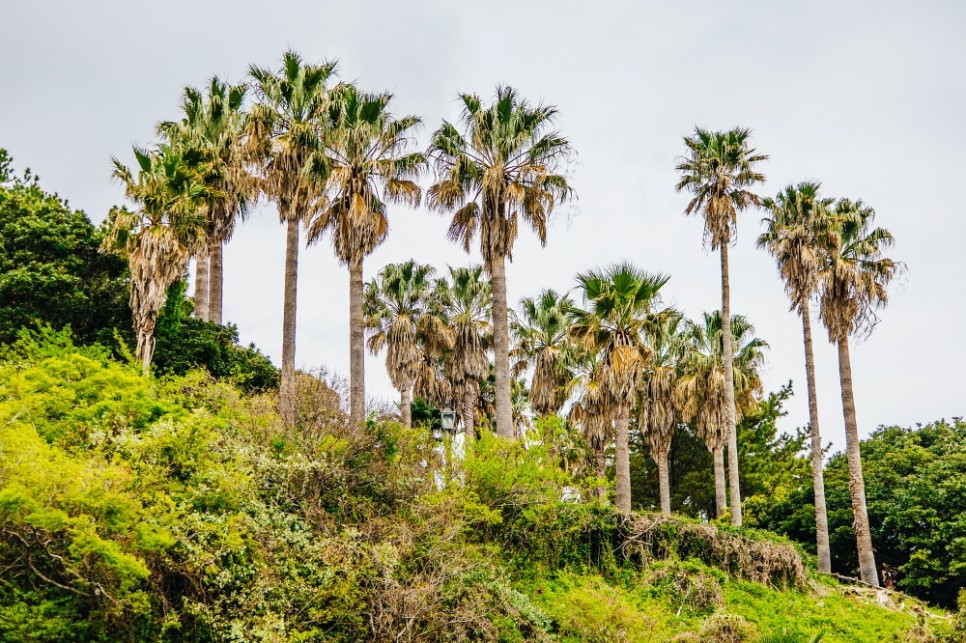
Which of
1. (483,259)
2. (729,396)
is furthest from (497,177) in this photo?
(729,396)

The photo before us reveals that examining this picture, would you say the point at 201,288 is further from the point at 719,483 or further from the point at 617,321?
the point at 719,483

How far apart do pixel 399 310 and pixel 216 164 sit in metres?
10.6

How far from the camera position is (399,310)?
36.0 meters

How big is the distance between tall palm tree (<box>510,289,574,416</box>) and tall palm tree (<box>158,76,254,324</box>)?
13.0 metres

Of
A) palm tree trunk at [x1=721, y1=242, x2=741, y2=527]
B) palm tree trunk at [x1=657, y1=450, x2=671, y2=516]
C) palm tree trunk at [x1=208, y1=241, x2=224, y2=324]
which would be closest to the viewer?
palm tree trunk at [x1=208, y1=241, x2=224, y2=324]

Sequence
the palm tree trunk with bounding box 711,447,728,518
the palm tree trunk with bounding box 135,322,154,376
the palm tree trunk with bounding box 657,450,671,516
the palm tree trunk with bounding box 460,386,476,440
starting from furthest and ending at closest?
the palm tree trunk with bounding box 460,386,476,440
the palm tree trunk with bounding box 657,450,671,516
the palm tree trunk with bounding box 711,447,728,518
the palm tree trunk with bounding box 135,322,154,376

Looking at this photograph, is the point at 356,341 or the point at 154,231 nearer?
the point at 154,231

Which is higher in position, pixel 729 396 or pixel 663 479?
pixel 729 396

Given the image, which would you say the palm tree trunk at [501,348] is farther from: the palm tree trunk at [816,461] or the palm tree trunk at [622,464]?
the palm tree trunk at [816,461]

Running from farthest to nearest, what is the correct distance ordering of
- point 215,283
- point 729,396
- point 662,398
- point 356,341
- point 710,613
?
1. point 662,398
2. point 729,396
3. point 215,283
4. point 356,341
5. point 710,613

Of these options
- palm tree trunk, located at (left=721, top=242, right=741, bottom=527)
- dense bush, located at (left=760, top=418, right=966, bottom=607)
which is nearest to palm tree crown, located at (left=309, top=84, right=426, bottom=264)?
palm tree trunk, located at (left=721, top=242, right=741, bottom=527)

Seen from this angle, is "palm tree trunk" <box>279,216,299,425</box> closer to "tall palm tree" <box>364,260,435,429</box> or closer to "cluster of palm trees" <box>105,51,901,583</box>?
"cluster of palm trees" <box>105,51,901,583</box>

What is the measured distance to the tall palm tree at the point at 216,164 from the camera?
28.1m

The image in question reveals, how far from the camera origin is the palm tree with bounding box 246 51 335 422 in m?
24.9
